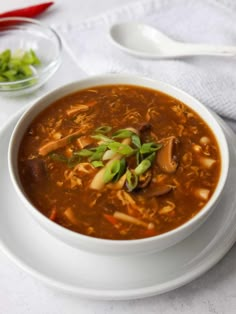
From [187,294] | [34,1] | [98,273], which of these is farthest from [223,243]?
[34,1]

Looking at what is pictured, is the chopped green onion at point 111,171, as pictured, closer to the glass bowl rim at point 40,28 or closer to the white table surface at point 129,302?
the white table surface at point 129,302

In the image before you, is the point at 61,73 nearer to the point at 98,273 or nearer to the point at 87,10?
the point at 87,10

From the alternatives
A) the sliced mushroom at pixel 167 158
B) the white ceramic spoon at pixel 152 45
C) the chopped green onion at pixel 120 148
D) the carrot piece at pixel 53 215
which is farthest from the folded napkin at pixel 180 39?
the carrot piece at pixel 53 215

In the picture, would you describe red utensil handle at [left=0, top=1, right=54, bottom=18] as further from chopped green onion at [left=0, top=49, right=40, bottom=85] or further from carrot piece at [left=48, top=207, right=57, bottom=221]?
carrot piece at [left=48, top=207, right=57, bottom=221]

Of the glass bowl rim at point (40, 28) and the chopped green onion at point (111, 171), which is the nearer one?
the chopped green onion at point (111, 171)

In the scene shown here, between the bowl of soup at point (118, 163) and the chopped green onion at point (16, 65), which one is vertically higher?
the bowl of soup at point (118, 163)

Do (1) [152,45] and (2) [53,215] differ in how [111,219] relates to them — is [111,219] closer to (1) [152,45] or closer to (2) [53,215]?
(2) [53,215]

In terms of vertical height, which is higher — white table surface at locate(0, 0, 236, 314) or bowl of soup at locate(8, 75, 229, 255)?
bowl of soup at locate(8, 75, 229, 255)

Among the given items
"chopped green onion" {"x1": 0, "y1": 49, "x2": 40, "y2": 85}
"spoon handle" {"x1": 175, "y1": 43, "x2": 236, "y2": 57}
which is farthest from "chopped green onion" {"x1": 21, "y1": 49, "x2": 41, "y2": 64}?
"spoon handle" {"x1": 175, "y1": 43, "x2": 236, "y2": 57}
